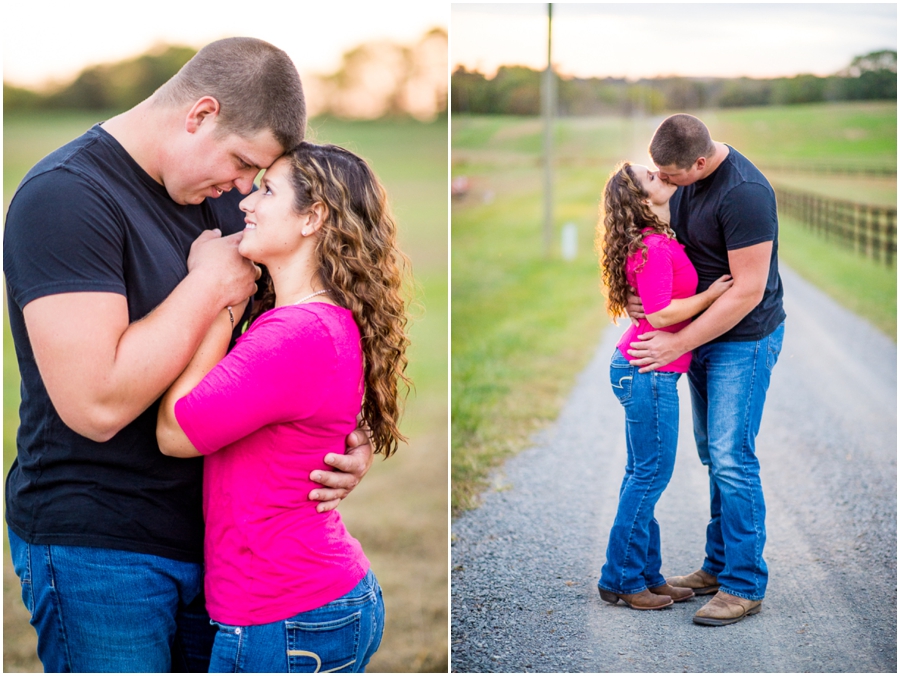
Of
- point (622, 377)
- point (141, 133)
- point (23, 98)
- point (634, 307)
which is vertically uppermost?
point (23, 98)

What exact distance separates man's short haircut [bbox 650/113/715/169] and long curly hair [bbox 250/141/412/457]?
1028 mm

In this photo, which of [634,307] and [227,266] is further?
[634,307]

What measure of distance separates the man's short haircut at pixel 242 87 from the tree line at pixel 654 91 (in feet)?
4.69

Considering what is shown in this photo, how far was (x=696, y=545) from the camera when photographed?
9.48ft

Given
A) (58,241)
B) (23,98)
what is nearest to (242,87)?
(58,241)

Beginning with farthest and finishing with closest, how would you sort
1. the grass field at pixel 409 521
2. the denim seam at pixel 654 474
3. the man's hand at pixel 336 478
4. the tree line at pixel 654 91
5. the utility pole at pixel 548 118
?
the grass field at pixel 409 521, the tree line at pixel 654 91, the utility pole at pixel 548 118, the denim seam at pixel 654 474, the man's hand at pixel 336 478

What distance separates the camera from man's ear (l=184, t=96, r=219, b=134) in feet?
5.73

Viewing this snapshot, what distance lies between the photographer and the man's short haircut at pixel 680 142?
7.84ft

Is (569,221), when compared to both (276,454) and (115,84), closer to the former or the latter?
(276,454)

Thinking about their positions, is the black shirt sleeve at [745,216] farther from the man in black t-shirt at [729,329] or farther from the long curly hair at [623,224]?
the long curly hair at [623,224]

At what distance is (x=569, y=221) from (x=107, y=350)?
4.64 m

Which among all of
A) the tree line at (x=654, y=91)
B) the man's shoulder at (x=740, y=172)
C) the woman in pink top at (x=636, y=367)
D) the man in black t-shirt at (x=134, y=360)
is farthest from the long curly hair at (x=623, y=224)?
the man in black t-shirt at (x=134, y=360)

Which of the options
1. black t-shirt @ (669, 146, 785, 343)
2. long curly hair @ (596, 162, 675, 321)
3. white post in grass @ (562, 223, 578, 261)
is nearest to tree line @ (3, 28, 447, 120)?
white post in grass @ (562, 223, 578, 261)

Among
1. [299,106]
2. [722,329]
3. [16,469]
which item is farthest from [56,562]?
[722,329]
